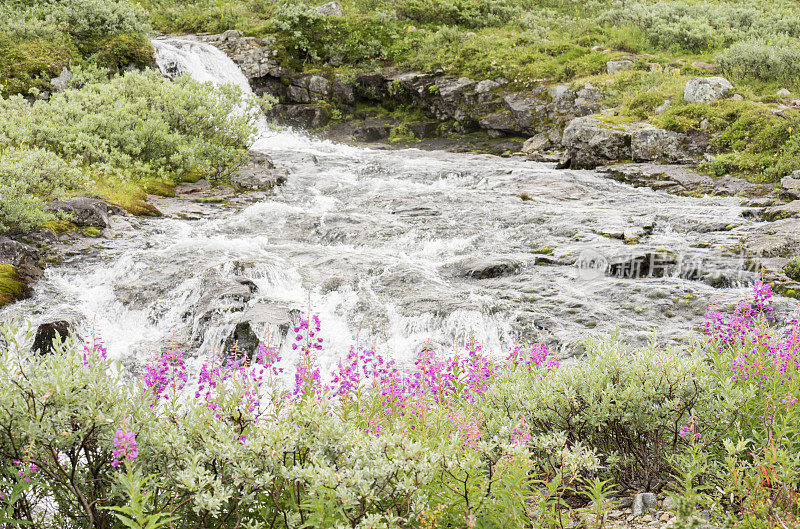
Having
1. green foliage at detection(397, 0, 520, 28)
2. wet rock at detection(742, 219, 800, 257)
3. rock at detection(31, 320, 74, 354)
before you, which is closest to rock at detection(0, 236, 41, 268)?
rock at detection(31, 320, 74, 354)

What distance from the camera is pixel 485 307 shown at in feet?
34.9

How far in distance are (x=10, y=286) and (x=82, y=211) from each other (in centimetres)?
414

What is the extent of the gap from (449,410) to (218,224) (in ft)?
39.8

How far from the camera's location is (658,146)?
21.5 metres

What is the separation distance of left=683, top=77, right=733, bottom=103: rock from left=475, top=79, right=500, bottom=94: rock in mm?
10071

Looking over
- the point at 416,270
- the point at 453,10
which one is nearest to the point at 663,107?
the point at 416,270

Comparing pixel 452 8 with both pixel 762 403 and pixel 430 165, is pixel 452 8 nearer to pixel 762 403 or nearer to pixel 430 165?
pixel 430 165

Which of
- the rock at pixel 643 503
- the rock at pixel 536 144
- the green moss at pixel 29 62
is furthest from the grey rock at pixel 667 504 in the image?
the green moss at pixel 29 62

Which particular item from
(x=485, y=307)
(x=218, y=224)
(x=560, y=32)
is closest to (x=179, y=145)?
(x=218, y=224)

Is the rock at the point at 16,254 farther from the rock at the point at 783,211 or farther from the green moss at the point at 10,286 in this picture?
the rock at the point at 783,211

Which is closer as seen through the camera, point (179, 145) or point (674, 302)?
point (674, 302)

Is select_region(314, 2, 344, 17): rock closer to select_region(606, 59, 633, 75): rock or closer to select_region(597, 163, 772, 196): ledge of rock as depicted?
select_region(606, 59, 633, 75): rock

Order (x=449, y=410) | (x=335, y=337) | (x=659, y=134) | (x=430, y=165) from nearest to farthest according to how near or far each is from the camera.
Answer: (x=449, y=410) → (x=335, y=337) → (x=659, y=134) → (x=430, y=165)

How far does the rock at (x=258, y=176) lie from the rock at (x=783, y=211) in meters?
15.5
